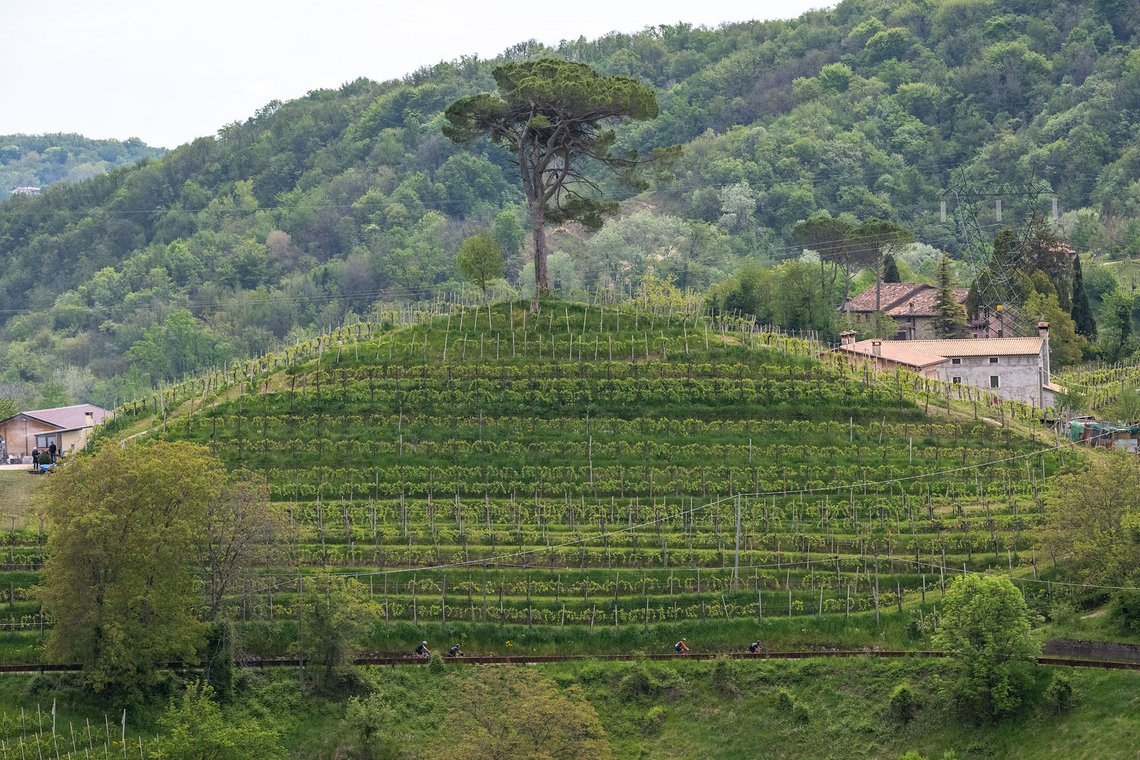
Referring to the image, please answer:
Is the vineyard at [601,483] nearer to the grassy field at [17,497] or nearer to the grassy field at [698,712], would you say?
the grassy field at [17,497]

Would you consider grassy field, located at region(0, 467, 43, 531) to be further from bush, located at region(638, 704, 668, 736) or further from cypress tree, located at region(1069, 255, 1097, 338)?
cypress tree, located at region(1069, 255, 1097, 338)

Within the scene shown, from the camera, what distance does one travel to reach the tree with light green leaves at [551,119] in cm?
7162

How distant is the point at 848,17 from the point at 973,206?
56.6 m

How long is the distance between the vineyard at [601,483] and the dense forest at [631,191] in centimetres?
5289

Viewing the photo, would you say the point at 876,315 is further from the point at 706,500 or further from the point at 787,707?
the point at 787,707

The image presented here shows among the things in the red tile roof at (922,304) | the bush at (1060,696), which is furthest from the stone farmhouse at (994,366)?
the bush at (1060,696)

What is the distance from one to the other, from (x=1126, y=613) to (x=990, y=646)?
5093mm

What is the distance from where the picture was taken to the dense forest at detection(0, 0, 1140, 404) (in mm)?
137500

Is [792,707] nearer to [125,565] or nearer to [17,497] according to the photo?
[125,565]

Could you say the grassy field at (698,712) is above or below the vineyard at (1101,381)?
below

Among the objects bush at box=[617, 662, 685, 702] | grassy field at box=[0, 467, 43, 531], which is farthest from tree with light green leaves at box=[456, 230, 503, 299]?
bush at box=[617, 662, 685, 702]

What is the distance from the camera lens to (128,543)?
166 ft

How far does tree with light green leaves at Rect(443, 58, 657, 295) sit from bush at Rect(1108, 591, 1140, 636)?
3091 centimetres

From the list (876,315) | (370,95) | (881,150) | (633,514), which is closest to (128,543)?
(633,514)
